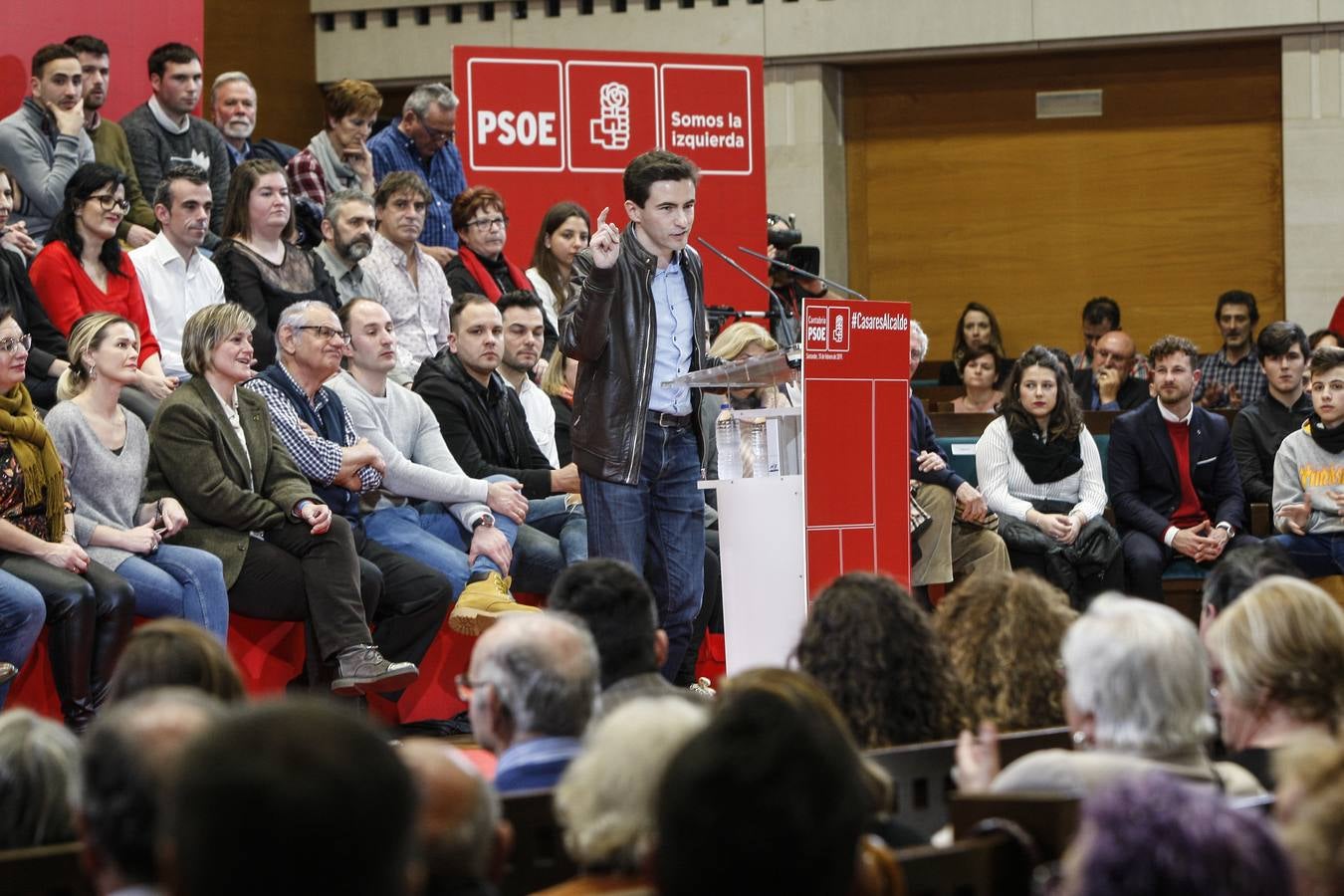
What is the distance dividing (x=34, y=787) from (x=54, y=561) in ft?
8.07

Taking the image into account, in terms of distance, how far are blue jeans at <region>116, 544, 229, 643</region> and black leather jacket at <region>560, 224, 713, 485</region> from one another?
1.01 metres

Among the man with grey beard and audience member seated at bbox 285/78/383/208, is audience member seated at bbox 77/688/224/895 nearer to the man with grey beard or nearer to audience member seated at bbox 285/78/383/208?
the man with grey beard

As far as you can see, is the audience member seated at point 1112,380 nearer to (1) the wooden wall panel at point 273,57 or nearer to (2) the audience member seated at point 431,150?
(2) the audience member seated at point 431,150

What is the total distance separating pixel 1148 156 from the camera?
983 centimetres

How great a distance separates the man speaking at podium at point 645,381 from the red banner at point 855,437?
1.02ft

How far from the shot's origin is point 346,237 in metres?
6.06

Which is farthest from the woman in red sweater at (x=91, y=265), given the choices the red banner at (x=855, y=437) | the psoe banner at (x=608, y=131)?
the psoe banner at (x=608, y=131)

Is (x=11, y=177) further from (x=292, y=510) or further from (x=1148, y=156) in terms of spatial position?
(x=1148, y=156)

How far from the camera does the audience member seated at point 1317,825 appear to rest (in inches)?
63.2

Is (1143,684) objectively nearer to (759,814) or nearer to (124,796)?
(759,814)

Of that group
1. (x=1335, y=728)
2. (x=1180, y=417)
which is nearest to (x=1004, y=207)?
(x=1180, y=417)

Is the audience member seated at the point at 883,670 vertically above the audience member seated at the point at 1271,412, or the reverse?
the audience member seated at the point at 1271,412

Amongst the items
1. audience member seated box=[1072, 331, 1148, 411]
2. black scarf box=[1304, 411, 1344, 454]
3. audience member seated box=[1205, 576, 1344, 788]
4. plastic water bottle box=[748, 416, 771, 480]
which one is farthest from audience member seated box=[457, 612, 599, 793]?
audience member seated box=[1072, 331, 1148, 411]

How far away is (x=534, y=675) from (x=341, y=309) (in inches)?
126
